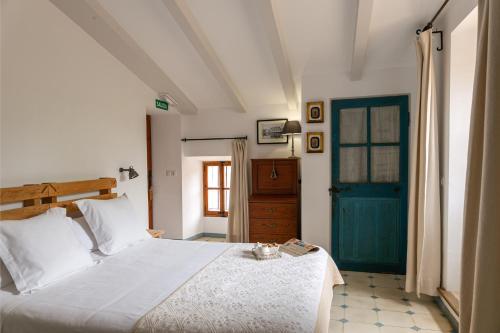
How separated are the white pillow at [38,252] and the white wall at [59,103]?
1.73ft

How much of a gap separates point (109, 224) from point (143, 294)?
0.98 m

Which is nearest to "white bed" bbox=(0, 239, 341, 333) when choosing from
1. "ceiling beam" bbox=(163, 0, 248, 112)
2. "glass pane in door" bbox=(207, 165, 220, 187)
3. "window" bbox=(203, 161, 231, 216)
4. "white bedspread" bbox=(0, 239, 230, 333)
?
"white bedspread" bbox=(0, 239, 230, 333)

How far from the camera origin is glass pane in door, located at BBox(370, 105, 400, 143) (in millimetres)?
3521

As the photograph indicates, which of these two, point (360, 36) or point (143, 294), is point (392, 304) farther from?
point (360, 36)

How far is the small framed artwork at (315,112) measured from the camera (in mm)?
3650

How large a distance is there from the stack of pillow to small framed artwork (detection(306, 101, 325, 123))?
231 centimetres

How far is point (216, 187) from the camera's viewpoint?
17.4 ft

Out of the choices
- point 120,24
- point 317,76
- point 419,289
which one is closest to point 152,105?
point 120,24

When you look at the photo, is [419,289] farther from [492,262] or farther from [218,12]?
[218,12]

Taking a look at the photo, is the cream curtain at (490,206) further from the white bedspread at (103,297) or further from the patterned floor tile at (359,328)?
the white bedspread at (103,297)

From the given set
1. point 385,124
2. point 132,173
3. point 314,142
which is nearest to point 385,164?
point 385,124

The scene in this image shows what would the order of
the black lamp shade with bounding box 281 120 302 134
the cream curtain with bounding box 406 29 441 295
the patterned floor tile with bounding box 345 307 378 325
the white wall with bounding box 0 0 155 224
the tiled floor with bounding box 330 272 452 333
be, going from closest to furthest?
1. the white wall with bounding box 0 0 155 224
2. the tiled floor with bounding box 330 272 452 333
3. the patterned floor tile with bounding box 345 307 378 325
4. the cream curtain with bounding box 406 29 441 295
5. the black lamp shade with bounding box 281 120 302 134

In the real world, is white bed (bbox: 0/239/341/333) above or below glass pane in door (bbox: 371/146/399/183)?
below

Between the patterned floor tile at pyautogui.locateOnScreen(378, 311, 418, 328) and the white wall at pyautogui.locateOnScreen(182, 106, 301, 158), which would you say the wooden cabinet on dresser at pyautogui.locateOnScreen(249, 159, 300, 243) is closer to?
the white wall at pyautogui.locateOnScreen(182, 106, 301, 158)
